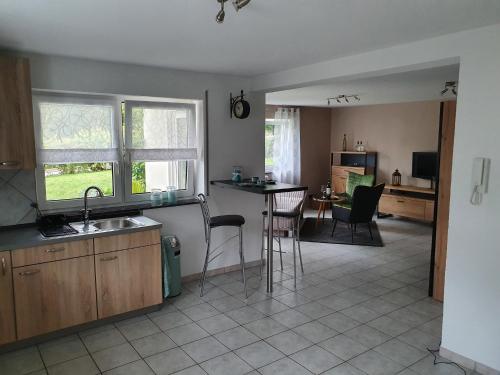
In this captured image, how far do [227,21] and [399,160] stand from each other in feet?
20.4

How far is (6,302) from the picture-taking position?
9.01 feet

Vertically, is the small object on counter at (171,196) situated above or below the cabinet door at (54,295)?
above

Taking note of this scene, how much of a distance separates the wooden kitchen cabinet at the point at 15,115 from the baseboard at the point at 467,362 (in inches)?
132

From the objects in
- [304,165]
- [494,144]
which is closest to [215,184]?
[494,144]

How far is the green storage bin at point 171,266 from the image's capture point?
3693 mm

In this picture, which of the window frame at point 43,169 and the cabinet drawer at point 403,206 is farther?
the cabinet drawer at point 403,206

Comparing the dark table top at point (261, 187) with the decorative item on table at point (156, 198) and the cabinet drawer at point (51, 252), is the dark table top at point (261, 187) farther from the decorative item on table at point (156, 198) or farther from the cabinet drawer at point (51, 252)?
the cabinet drawer at point (51, 252)

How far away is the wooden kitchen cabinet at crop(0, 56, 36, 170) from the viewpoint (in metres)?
2.82

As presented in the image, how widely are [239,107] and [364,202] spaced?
107 inches

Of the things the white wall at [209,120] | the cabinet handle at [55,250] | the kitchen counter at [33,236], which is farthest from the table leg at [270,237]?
the cabinet handle at [55,250]

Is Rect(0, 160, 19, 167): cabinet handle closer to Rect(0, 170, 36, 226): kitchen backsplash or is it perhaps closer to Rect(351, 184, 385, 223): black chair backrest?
Rect(0, 170, 36, 226): kitchen backsplash

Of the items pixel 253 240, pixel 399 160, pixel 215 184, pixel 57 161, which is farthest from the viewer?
pixel 399 160

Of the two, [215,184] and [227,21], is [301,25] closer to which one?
[227,21]

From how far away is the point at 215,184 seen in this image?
167 inches
